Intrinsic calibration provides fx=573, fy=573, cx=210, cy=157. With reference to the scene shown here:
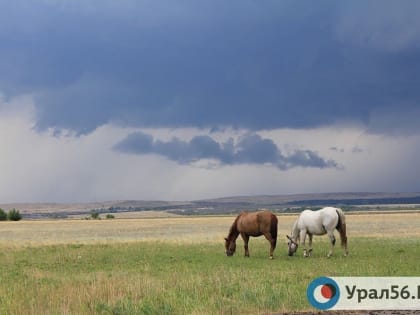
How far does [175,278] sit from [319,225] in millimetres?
11153

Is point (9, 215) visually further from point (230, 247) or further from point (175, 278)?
point (175, 278)

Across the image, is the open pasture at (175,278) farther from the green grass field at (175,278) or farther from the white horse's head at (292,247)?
the white horse's head at (292,247)

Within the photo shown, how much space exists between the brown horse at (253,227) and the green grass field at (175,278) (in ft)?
2.15

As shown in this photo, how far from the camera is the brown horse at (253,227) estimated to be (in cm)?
2550

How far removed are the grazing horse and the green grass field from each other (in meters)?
0.78

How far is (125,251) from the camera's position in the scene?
97.1ft

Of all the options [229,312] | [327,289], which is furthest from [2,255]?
[327,289]

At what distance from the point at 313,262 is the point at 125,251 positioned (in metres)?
11.3

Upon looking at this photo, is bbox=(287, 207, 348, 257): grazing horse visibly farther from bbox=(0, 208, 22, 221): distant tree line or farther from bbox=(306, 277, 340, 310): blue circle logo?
bbox=(0, 208, 22, 221): distant tree line

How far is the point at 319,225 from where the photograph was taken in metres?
26.0

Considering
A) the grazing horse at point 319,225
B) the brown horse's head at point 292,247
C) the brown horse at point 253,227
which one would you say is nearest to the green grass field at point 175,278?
the brown horse's head at point 292,247

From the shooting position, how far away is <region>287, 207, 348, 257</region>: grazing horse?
25.4 m

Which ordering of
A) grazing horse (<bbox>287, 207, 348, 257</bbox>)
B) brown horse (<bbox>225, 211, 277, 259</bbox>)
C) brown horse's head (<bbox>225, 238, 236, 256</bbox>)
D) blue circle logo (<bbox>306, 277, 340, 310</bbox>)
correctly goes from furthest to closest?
1. brown horse's head (<bbox>225, 238, 236, 256</bbox>)
2. brown horse (<bbox>225, 211, 277, 259</bbox>)
3. grazing horse (<bbox>287, 207, 348, 257</bbox>)
4. blue circle logo (<bbox>306, 277, 340, 310</bbox>)

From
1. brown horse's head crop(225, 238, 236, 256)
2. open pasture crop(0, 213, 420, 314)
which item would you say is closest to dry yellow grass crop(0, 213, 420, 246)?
brown horse's head crop(225, 238, 236, 256)
